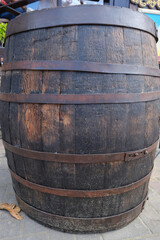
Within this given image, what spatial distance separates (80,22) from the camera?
116 centimetres

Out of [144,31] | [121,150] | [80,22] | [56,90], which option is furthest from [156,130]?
[80,22]

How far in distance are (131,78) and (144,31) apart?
0.40 metres

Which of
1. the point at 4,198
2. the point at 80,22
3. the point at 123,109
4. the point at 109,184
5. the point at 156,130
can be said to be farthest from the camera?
the point at 4,198

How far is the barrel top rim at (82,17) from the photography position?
1159mm

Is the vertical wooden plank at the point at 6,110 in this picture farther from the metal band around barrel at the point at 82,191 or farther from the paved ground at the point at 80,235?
the paved ground at the point at 80,235

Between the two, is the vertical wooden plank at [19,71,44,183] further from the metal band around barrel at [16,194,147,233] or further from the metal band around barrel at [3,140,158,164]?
the metal band around barrel at [16,194,147,233]

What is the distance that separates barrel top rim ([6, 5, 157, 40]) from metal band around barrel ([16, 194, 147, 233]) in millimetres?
1526

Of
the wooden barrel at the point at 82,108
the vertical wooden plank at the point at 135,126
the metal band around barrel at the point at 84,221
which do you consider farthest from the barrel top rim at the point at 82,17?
the metal band around barrel at the point at 84,221

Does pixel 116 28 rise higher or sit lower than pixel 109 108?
higher

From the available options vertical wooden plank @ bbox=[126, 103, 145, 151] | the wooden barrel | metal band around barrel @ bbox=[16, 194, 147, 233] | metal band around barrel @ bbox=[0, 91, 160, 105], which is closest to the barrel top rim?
the wooden barrel

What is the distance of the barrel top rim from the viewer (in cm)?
116

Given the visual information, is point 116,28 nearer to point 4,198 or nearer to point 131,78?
point 131,78

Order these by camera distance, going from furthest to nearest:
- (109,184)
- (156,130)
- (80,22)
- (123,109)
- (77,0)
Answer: (77,0), (156,130), (109,184), (123,109), (80,22)

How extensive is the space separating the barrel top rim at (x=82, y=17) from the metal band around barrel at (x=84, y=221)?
60.1 inches
